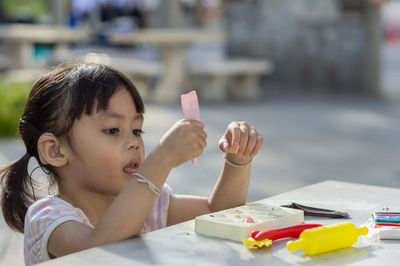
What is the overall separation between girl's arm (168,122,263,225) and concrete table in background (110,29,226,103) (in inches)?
286

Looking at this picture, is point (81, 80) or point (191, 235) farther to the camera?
point (81, 80)

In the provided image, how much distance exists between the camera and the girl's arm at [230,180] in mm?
1704

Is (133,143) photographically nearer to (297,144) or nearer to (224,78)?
(297,144)

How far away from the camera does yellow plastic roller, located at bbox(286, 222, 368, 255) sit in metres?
1.31

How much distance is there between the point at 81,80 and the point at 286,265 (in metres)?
0.76

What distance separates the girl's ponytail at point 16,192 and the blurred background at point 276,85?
262 centimetres

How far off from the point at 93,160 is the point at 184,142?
0.29 metres

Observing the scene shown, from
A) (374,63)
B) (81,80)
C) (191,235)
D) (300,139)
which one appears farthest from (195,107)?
(374,63)

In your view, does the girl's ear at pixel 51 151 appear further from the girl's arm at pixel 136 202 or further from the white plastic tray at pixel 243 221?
the white plastic tray at pixel 243 221

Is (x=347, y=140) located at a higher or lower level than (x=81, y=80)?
lower

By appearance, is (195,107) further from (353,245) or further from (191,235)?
(353,245)

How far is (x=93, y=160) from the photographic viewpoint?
1733 millimetres

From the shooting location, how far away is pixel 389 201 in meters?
1.82

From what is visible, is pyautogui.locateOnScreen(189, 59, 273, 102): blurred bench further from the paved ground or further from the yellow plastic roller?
the yellow plastic roller
